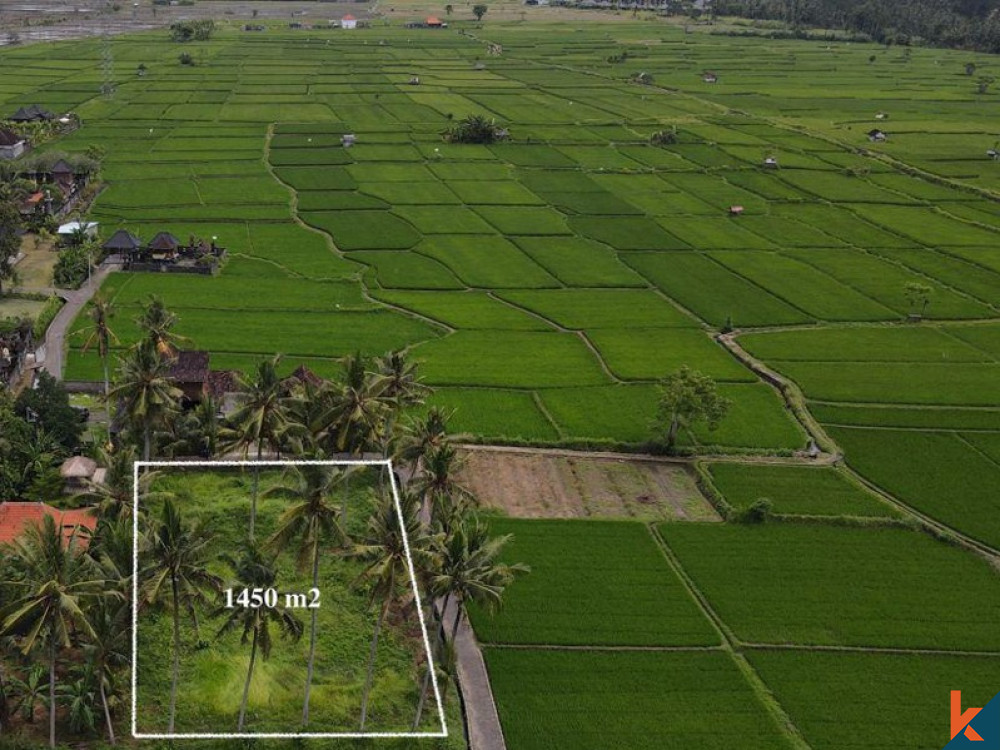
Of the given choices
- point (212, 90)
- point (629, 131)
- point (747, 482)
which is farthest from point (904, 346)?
point (212, 90)

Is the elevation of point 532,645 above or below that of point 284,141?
below

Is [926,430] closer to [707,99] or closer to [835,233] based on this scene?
[835,233]

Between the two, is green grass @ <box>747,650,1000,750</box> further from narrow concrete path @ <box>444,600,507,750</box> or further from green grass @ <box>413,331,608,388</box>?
green grass @ <box>413,331,608,388</box>

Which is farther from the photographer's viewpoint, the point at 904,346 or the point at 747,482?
the point at 904,346

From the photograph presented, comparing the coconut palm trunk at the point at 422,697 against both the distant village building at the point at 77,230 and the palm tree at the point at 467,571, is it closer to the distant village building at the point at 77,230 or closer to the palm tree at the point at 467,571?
the palm tree at the point at 467,571

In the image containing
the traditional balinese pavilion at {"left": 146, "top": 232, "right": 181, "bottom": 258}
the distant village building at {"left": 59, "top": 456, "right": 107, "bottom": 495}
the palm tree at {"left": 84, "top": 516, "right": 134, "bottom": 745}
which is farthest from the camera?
the traditional balinese pavilion at {"left": 146, "top": 232, "right": 181, "bottom": 258}

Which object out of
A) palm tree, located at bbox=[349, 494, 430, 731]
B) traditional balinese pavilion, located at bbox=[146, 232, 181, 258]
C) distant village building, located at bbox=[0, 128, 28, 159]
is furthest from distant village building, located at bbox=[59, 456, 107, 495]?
distant village building, located at bbox=[0, 128, 28, 159]
